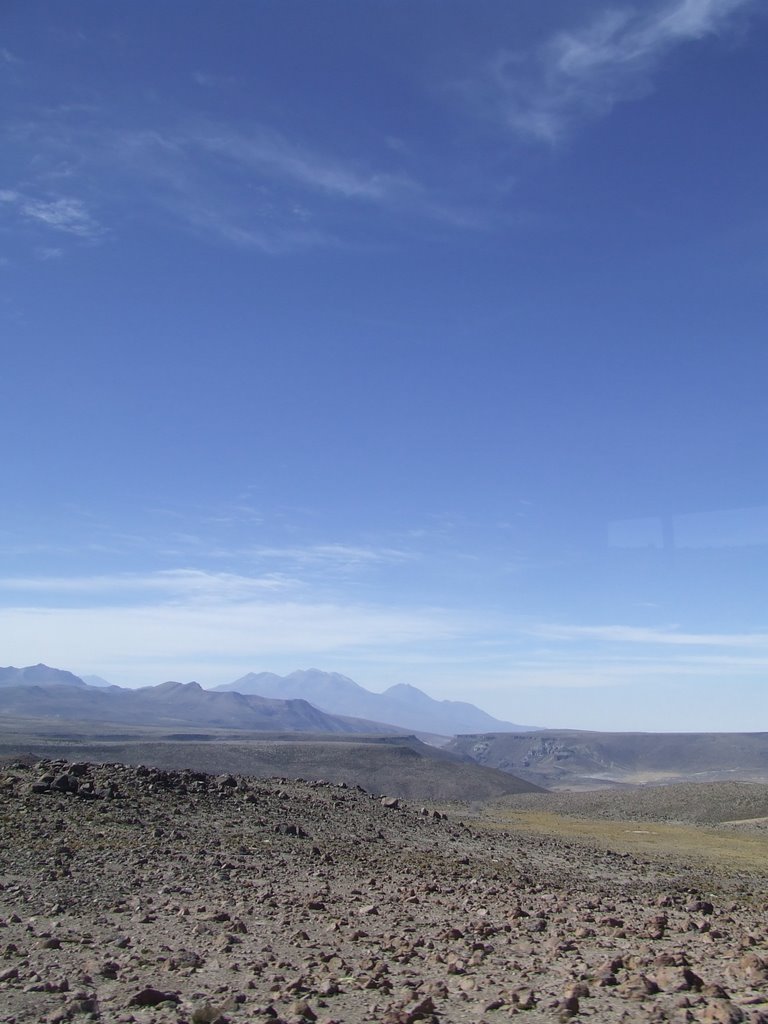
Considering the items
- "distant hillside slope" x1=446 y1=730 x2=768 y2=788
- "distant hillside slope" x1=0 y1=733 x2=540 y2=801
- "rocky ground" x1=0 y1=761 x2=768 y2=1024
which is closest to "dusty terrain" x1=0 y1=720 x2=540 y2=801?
"distant hillside slope" x1=0 y1=733 x2=540 y2=801

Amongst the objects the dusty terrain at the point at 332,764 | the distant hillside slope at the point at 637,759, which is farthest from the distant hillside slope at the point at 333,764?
the distant hillside slope at the point at 637,759

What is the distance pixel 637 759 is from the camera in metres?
184

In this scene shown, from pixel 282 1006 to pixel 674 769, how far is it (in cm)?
18188

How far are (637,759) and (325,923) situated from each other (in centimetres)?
18849

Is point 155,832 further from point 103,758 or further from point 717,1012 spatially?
point 103,758

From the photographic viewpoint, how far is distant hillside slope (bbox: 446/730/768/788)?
15725 cm

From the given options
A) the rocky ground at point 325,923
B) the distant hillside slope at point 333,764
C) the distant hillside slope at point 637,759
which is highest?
the rocky ground at point 325,923

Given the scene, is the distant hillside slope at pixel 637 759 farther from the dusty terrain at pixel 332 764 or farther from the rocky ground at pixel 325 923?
the rocky ground at pixel 325 923

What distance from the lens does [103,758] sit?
77250mm

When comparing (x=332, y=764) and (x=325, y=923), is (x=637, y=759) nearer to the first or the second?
(x=332, y=764)

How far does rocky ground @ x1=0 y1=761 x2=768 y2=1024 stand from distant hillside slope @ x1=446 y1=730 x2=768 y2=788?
134m

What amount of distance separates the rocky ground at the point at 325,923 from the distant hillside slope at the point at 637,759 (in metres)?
134

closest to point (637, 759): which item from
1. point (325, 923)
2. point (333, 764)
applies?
point (333, 764)

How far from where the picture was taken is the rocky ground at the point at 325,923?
846 centimetres
